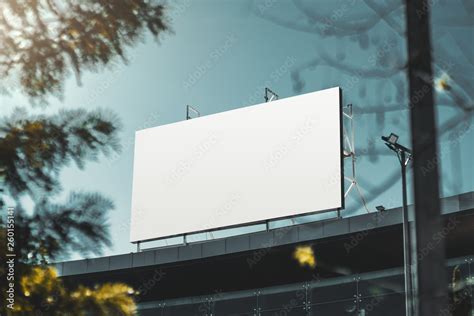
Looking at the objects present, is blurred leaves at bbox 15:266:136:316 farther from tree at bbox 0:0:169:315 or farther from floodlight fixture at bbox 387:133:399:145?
floodlight fixture at bbox 387:133:399:145

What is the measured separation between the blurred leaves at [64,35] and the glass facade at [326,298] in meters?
19.0

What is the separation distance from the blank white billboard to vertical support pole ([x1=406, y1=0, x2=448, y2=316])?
1001 inches

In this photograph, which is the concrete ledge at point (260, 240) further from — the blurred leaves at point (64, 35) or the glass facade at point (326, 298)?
the blurred leaves at point (64, 35)

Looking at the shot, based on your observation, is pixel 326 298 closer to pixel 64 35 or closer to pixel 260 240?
pixel 260 240

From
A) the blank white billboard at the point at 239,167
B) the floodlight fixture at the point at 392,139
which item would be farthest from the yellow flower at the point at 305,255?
the floodlight fixture at the point at 392,139

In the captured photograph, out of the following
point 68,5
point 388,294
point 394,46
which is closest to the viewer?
point 394,46

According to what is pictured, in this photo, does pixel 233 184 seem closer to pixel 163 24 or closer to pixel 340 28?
pixel 163 24

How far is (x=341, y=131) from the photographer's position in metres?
30.4

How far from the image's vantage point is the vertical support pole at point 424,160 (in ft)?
11.1

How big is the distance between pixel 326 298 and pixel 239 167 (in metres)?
7.02

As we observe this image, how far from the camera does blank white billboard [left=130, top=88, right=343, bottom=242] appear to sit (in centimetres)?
3100

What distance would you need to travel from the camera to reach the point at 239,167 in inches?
1323

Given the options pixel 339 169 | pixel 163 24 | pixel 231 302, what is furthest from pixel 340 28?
pixel 231 302

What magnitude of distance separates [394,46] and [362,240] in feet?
79.0
